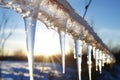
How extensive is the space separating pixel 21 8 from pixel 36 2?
0.26 ft

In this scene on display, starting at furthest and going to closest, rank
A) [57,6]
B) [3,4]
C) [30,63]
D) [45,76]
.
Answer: [45,76]
[57,6]
[30,63]
[3,4]

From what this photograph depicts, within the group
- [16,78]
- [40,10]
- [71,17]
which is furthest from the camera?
[16,78]

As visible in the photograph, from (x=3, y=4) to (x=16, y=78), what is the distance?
10960 millimetres

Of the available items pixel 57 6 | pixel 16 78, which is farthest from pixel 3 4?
pixel 16 78

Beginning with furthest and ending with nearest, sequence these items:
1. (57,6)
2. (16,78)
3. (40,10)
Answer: (16,78), (57,6), (40,10)

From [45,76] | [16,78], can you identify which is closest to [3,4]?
[16,78]

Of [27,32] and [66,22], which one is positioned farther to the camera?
[66,22]

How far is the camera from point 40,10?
123 cm

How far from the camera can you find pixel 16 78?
11758 mm

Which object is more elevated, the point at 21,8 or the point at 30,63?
the point at 21,8

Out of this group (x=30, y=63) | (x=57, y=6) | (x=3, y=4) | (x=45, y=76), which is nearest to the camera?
(x=3, y=4)

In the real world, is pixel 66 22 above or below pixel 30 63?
above

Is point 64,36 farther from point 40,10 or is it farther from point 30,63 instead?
point 30,63

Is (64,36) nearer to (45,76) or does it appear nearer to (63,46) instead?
(63,46)
